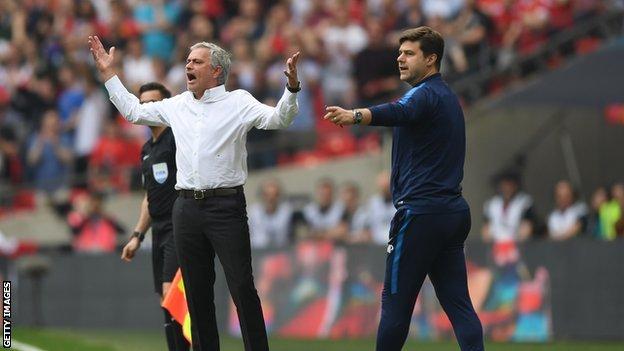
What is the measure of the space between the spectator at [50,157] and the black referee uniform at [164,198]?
1032cm

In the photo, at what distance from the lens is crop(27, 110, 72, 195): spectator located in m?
22.4

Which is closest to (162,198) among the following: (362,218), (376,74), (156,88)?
(156,88)

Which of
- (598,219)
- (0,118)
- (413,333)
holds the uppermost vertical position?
(0,118)

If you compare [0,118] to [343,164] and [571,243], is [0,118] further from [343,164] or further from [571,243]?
[571,243]

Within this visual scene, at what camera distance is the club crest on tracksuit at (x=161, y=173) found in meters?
12.1

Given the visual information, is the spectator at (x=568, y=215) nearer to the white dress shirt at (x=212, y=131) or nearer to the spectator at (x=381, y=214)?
the spectator at (x=381, y=214)

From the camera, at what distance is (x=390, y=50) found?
2112 cm

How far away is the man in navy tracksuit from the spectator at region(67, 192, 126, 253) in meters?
9.84

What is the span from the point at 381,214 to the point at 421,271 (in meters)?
8.53

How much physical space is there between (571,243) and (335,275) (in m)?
2.78

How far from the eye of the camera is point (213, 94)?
10.8m

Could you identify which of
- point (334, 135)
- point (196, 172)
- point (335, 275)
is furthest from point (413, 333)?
point (196, 172)

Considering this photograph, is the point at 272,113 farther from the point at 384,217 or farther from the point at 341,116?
the point at 384,217

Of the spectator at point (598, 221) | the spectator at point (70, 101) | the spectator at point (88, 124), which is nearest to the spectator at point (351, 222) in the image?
the spectator at point (598, 221)
